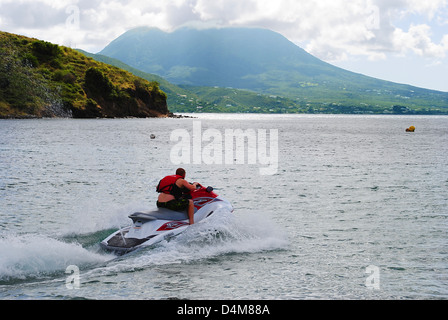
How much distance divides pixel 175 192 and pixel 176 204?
43cm

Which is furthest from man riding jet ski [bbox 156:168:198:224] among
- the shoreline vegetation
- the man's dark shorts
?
the shoreline vegetation

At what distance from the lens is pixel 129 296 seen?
482 inches

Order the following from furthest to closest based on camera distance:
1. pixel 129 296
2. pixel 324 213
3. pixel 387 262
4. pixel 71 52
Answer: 1. pixel 71 52
2. pixel 324 213
3. pixel 387 262
4. pixel 129 296

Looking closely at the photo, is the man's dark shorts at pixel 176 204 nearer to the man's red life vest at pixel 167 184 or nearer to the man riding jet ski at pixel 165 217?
the man riding jet ski at pixel 165 217

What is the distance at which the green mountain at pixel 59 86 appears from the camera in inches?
5689

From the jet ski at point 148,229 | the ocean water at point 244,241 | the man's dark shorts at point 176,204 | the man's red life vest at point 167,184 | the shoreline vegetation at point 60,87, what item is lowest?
the ocean water at point 244,241

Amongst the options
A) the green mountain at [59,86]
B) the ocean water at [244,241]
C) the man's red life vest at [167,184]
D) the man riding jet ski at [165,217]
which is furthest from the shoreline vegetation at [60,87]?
the man's red life vest at [167,184]

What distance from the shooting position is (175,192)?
16344 millimetres

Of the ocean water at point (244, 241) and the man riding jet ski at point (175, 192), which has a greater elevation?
the man riding jet ski at point (175, 192)

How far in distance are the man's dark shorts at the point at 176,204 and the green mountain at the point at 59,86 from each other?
437 feet

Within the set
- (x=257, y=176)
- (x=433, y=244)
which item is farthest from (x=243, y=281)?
(x=257, y=176)

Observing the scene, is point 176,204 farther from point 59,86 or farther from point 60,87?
point 59,86

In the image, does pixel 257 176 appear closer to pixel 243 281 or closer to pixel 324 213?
pixel 324 213
